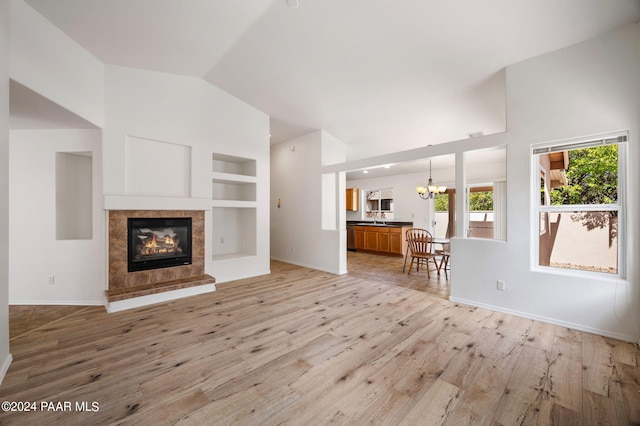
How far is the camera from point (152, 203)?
3.79m

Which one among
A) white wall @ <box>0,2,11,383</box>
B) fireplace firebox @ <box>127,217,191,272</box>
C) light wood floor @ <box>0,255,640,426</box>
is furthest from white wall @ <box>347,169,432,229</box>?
white wall @ <box>0,2,11,383</box>

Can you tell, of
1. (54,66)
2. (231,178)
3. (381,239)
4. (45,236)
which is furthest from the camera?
(381,239)

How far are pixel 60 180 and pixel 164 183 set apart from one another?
4.19ft

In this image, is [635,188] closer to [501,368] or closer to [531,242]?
[531,242]

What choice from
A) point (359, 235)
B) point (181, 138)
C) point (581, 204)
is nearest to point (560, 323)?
point (581, 204)

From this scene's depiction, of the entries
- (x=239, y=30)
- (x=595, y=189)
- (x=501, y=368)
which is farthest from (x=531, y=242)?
(x=239, y=30)

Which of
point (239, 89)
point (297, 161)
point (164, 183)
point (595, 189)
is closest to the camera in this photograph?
point (595, 189)

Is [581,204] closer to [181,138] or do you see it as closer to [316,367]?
[316,367]

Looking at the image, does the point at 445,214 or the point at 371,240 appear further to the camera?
the point at 371,240

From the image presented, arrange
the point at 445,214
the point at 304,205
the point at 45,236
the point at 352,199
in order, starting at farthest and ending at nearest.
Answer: the point at 352,199
the point at 445,214
the point at 304,205
the point at 45,236

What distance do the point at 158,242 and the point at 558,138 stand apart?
5236 millimetres

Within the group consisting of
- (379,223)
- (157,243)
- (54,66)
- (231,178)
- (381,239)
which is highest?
(54,66)

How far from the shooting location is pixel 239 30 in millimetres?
3225

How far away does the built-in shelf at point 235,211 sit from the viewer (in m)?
5.03
